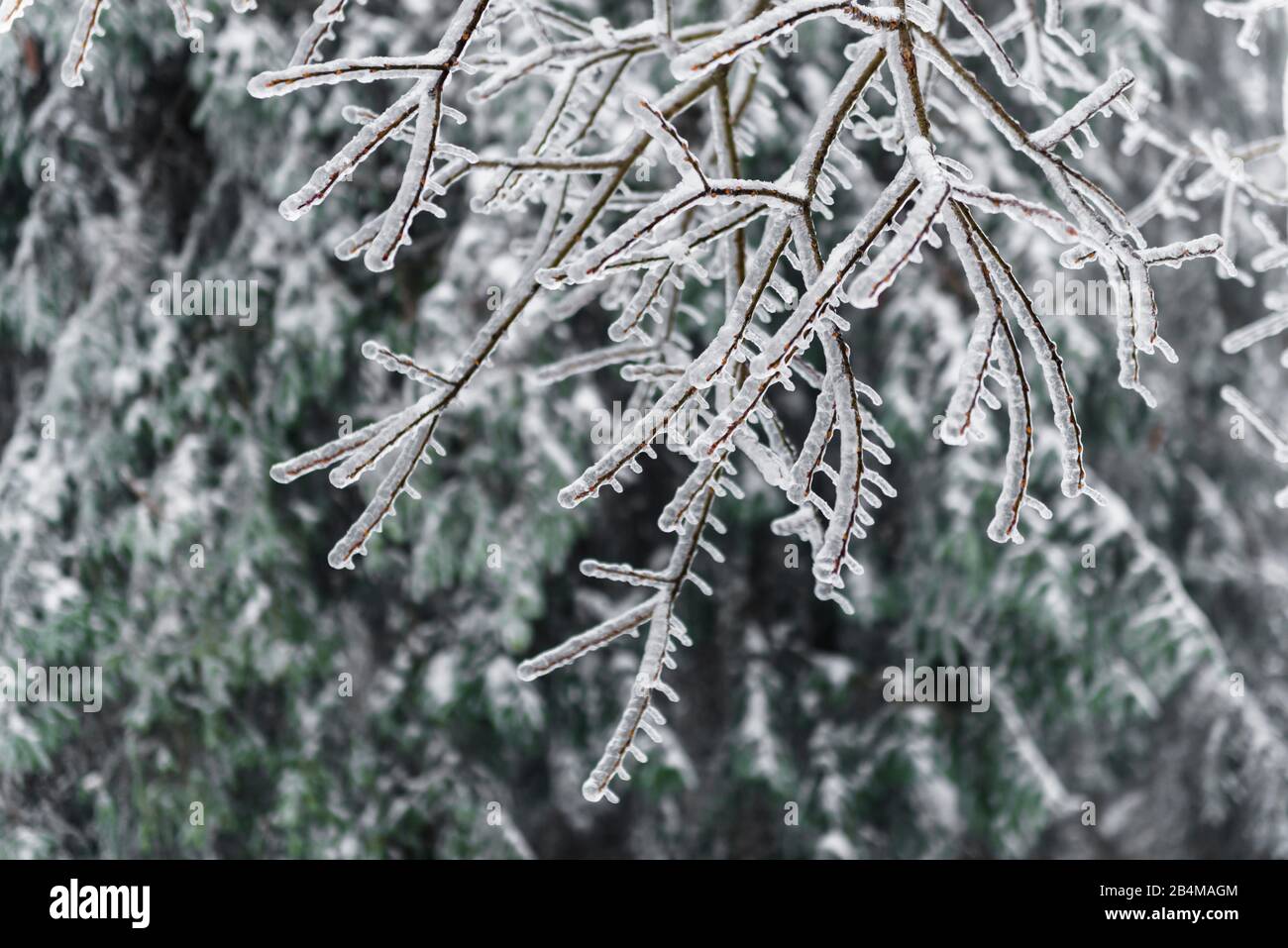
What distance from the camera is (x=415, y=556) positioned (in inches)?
171

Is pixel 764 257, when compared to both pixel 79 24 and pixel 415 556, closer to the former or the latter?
pixel 79 24

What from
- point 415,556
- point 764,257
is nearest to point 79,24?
point 764,257

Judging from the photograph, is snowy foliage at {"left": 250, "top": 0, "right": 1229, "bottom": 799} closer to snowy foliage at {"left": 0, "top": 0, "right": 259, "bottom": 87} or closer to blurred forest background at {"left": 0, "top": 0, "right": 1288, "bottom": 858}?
snowy foliage at {"left": 0, "top": 0, "right": 259, "bottom": 87}

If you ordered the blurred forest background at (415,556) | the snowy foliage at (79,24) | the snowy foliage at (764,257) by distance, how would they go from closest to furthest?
the snowy foliage at (764,257) → the snowy foliage at (79,24) → the blurred forest background at (415,556)

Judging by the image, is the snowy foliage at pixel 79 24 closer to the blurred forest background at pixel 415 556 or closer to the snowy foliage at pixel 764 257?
the snowy foliage at pixel 764 257

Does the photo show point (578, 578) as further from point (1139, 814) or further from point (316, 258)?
point (1139, 814)

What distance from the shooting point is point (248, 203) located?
4.61 metres

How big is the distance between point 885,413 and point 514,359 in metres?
1.53

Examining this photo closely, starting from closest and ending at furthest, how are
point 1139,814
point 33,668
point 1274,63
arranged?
point 33,668 → point 1274,63 → point 1139,814

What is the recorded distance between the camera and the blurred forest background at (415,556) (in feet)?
14.0

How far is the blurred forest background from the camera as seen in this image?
4.28 meters

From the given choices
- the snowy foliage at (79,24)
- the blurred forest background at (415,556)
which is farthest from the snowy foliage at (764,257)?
the blurred forest background at (415,556)

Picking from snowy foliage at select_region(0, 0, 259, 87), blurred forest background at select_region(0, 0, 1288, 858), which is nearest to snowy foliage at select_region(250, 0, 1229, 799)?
snowy foliage at select_region(0, 0, 259, 87)

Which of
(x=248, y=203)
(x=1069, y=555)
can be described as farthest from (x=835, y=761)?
(x=248, y=203)
